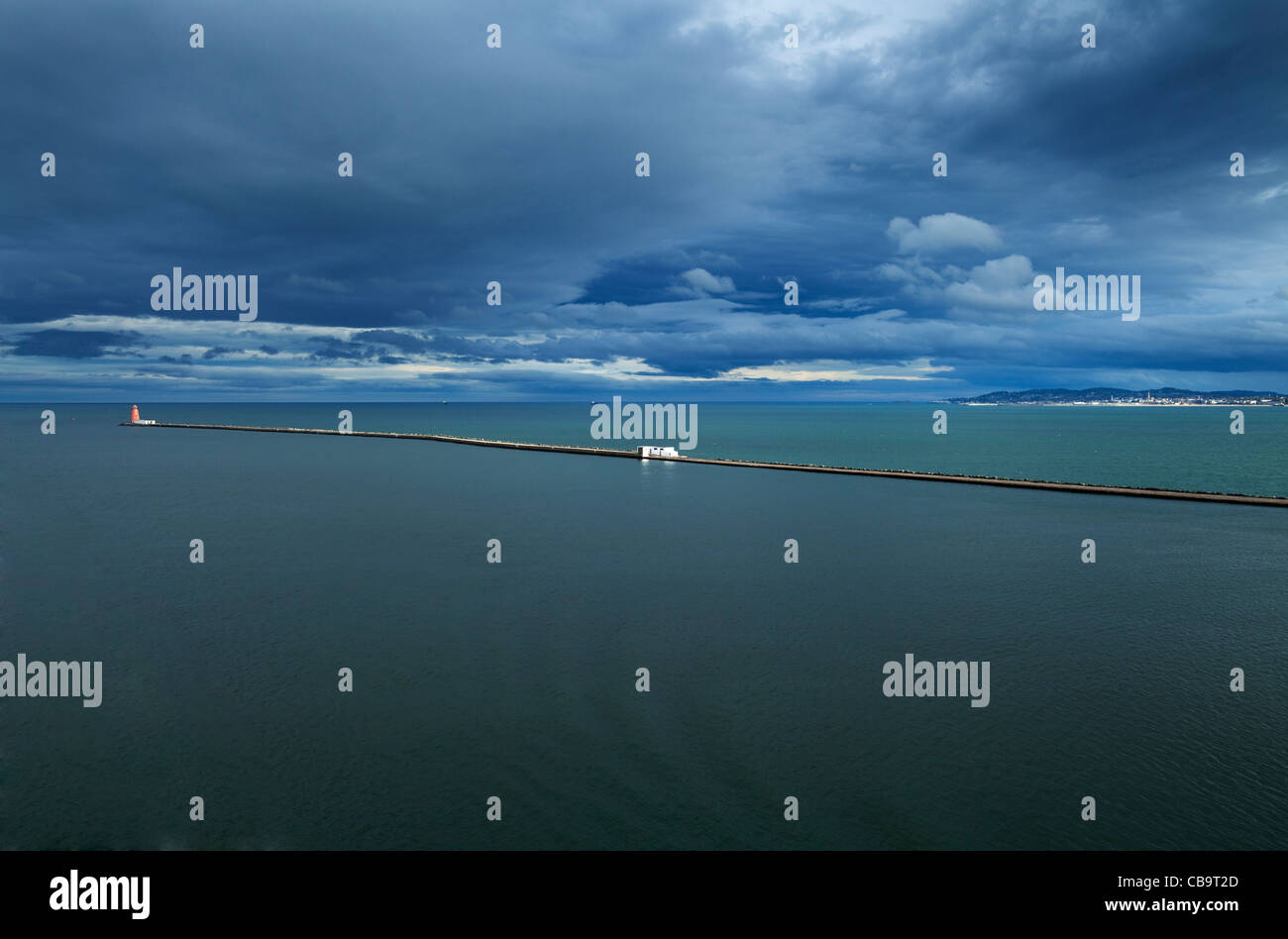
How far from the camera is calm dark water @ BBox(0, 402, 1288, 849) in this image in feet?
60.8

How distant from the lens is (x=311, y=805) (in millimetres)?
19047

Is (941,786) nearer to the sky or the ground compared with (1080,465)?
nearer to the ground

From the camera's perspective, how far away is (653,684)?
27.3m

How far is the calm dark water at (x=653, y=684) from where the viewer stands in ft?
60.8
